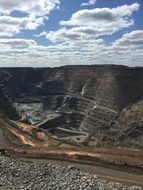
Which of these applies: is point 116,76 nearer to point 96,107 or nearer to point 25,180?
point 96,107

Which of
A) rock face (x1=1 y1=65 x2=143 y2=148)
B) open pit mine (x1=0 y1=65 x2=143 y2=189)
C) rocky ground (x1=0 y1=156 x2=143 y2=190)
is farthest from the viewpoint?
rock face (x1=1 y1=65 x2=143 y2=148)

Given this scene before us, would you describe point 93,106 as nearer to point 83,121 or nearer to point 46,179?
point 83,121

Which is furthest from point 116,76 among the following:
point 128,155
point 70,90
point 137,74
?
point 128,155

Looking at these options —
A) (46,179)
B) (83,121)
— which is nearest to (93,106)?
(83,121)

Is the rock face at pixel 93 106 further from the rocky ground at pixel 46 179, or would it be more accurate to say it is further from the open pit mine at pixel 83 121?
the rocky ground at pixel 46 179

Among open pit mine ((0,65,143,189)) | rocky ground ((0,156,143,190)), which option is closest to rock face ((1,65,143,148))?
open pit mine ((0,65,143,189))

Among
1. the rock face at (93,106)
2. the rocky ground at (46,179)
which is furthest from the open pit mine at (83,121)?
the rocky ground at (46,179)

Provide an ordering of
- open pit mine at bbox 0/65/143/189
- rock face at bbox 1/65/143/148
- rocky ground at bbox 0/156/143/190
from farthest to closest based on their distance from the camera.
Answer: rock face at bbox 1/65/143/148 → open pit mine at bbox 0/65/143/189 → rocky ground at bbox 0/156/143/190

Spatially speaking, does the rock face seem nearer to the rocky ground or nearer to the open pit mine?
the open pit mine
